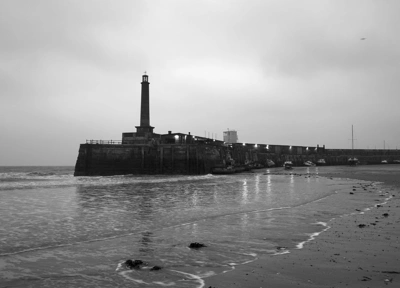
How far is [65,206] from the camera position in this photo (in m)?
19.9

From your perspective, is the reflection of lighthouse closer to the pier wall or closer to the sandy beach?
the pier wall

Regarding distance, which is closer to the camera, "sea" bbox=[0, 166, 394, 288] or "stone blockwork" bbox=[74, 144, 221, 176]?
"sea" bbox=[0, 166, 394, 288]

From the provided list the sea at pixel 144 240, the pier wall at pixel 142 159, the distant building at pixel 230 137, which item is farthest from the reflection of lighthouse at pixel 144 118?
the distant building at pixel 230 137

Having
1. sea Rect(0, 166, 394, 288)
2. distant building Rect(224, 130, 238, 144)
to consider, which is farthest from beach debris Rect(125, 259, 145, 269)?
distant building Rect(224, 130, 238, 144)

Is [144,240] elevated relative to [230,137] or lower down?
lower down

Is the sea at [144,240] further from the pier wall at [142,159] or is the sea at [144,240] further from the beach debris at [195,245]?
the pier wall at [142,159]

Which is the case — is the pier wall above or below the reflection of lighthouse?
below

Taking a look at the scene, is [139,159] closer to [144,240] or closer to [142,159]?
[142,159]

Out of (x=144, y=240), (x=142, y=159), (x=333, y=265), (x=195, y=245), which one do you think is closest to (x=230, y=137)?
(x=142, y=159)

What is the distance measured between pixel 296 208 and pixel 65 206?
1382 cm

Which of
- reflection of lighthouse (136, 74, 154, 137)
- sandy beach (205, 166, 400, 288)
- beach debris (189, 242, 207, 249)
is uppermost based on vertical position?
reflection of lighthouse (136, 74, 154, 137)

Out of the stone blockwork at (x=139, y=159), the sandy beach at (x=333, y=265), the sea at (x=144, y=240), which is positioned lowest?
the sea at (x=144, y=240)

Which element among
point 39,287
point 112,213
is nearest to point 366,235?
point 39,287

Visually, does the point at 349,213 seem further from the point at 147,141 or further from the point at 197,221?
the point at 147,141
